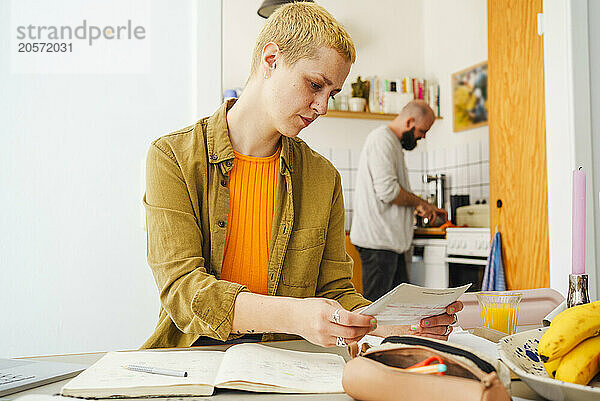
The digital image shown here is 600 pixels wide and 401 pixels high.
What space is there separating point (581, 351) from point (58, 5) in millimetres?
1851

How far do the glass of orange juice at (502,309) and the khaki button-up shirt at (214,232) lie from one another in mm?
271

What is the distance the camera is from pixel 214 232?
1.28 metres

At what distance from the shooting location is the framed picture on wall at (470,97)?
4.24 m

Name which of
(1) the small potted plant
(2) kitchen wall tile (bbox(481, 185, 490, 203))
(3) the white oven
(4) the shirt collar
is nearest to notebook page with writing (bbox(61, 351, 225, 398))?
(4) the shirt collar

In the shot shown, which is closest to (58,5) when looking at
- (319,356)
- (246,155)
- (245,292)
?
(246,155)

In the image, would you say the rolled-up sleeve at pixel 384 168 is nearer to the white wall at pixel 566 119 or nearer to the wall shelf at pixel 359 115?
the wall shelf at pixel 359 115

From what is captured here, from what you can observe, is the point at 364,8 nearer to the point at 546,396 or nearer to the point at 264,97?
the point at 264,97

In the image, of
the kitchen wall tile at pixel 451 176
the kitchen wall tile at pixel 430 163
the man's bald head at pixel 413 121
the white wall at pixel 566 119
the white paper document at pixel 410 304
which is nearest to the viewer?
the white paper document at pixel 410 304

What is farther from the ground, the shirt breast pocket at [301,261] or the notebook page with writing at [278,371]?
the shirt breast pocket at [301,261]

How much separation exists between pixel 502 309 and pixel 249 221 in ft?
1.90

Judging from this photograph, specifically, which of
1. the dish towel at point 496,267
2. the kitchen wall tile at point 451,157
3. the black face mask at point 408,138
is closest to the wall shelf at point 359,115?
the kitchen wall tile at point 451,157

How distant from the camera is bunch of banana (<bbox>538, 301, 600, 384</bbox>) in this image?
2.37 feet

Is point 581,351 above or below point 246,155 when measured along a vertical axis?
below

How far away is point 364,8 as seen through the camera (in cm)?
475
